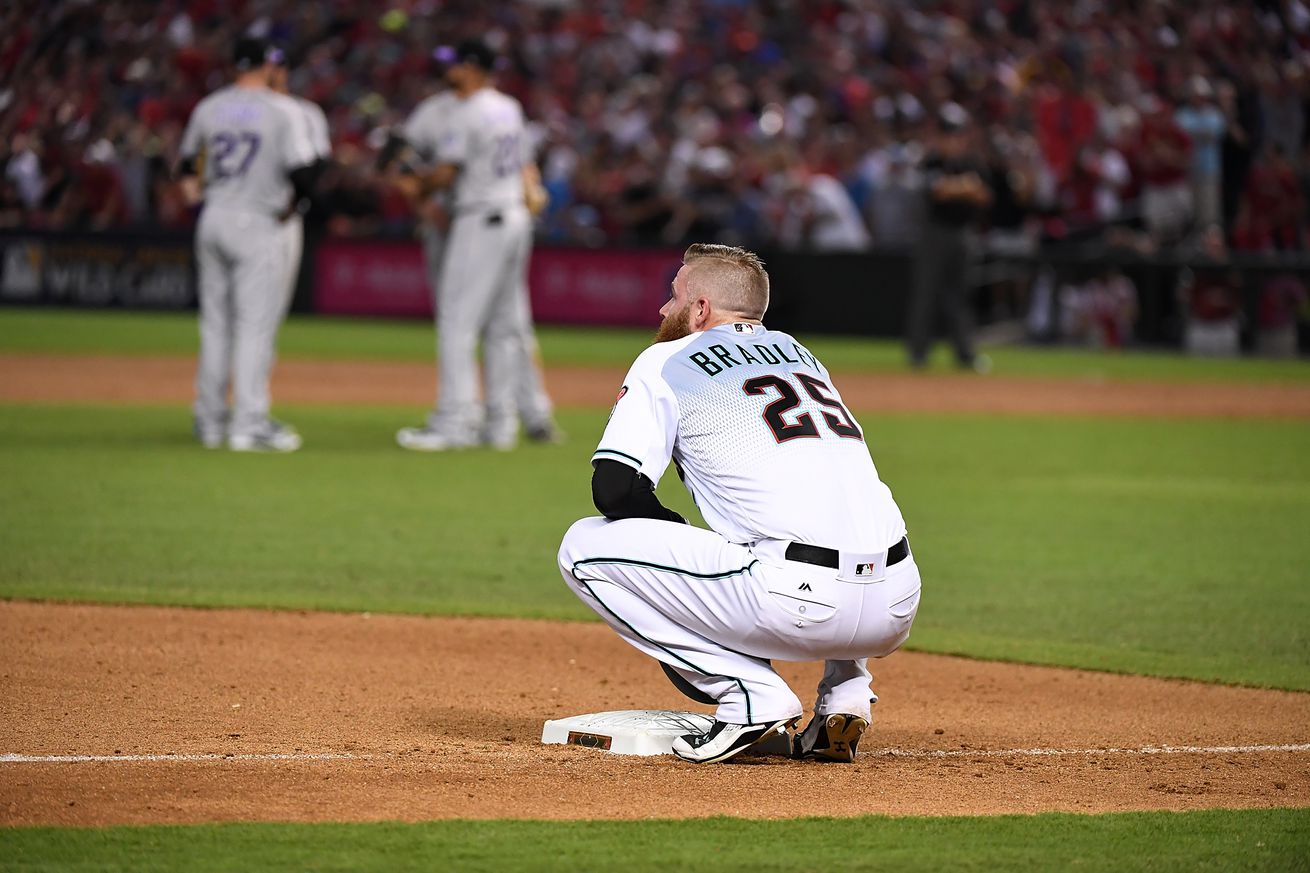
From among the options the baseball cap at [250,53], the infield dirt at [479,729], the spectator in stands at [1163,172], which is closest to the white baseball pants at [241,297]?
the baseball cap at [250,53]

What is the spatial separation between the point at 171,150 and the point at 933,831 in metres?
22.9

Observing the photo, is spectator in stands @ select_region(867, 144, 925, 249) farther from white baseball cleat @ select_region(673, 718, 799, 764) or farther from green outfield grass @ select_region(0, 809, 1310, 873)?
green outfield grass @ select_region(0, 809, 1310, 873)

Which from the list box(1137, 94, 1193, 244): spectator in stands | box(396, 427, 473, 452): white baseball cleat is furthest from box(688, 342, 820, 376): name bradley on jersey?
box(1137, 94, 1193, 244): spectator in stands

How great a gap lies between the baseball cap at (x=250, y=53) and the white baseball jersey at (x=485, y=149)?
4.30 ft

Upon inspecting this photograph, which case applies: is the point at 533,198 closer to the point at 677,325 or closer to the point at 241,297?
the point at 241,297

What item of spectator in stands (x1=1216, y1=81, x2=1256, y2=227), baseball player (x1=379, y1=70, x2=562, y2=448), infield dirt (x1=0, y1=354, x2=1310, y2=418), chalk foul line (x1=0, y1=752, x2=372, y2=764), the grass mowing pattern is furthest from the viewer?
spectator in stands (x1=1216, y1=81, x2=1256, y2=227)

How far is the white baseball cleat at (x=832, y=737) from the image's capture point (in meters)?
5.44

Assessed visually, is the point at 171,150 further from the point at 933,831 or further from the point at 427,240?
the point at 933,831

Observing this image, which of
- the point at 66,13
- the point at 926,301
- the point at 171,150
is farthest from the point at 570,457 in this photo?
the point at 171,150

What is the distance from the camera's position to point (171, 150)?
25750 millimetres

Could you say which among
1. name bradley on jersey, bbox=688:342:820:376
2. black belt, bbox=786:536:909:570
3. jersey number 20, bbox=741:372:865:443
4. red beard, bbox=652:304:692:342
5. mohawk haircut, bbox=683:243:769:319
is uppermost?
mohawk haircut, bbox=683:243:769:319

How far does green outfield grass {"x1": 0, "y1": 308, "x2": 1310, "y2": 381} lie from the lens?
22.8 metres

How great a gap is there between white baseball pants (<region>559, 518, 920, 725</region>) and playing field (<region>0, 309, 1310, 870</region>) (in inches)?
10.5

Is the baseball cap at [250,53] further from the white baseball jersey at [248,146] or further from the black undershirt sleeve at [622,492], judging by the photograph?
the black undershirt sleeve at [622,492]
